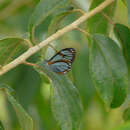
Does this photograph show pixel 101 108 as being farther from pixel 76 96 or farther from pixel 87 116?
pixel 76 96

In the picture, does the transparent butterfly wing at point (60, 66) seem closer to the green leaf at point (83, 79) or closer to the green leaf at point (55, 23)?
the green leaf at point (55, 23)

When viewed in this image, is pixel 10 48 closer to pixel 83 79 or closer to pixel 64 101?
pixel 64 101

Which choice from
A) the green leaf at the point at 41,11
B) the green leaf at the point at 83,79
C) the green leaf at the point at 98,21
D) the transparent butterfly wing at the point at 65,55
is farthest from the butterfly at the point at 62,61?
the green leaf at the point at 83,79

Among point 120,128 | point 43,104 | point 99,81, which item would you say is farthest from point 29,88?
point 120,128

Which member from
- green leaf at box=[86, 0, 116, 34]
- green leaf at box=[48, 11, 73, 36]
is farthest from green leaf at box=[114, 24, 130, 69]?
green leaf at box=[48, 11, 73, 36]

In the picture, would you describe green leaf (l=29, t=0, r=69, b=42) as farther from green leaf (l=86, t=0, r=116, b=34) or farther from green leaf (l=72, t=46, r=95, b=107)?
green leaf (l=72, t=46, r=95, b=107)

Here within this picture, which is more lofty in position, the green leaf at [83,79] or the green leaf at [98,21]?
the green leaf at [98,21]
